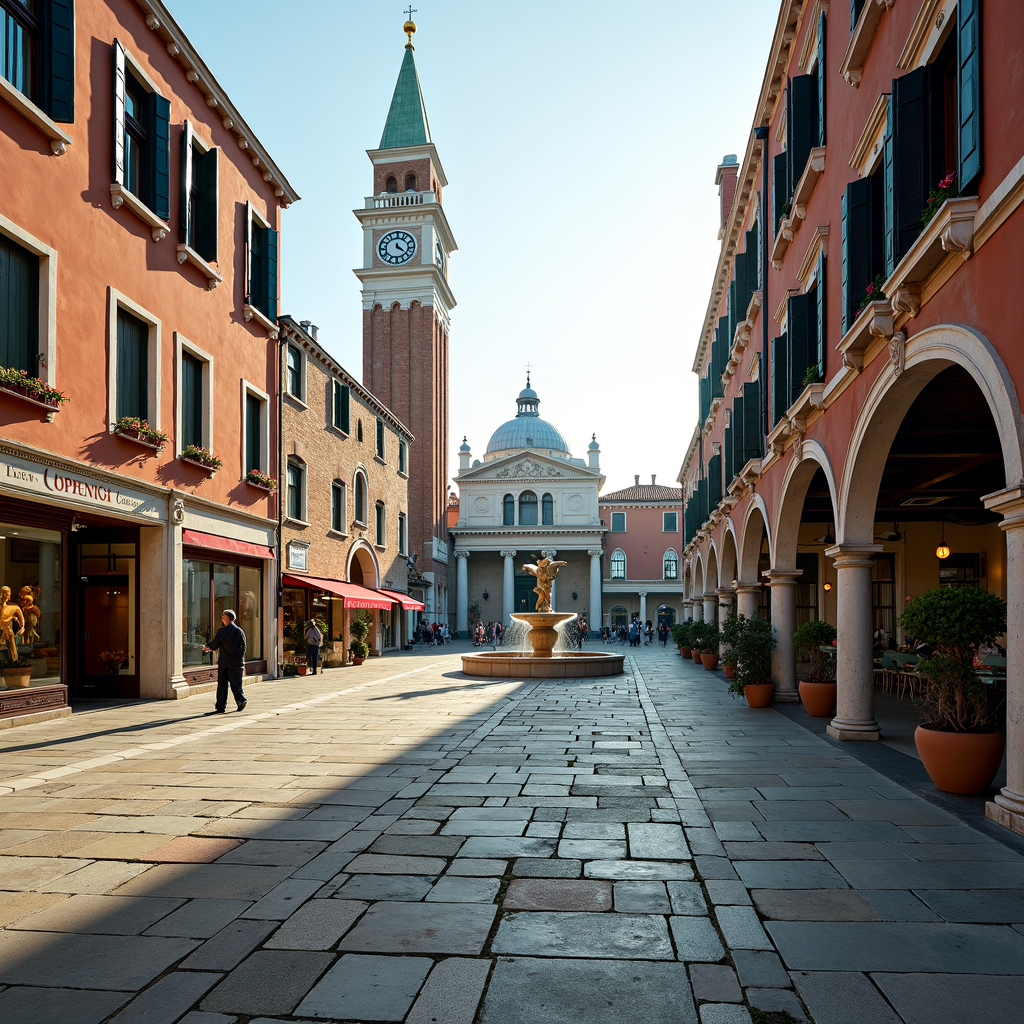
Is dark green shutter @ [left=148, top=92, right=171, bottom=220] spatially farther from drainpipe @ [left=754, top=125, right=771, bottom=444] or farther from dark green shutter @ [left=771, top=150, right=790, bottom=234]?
drainpipe @ [left=754, top=125, right=771, bottom=444]

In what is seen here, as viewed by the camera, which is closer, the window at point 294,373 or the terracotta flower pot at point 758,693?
the terracotta flower pot at point 758,693

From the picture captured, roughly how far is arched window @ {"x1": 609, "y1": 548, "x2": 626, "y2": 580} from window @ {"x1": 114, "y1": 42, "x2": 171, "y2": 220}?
50.9 meters

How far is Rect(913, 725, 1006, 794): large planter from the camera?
7.07 meters

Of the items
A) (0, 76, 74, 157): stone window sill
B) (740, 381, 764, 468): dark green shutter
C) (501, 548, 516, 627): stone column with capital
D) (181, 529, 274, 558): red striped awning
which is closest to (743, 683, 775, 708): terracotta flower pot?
(740, 381, 764, 468): dark green shutter

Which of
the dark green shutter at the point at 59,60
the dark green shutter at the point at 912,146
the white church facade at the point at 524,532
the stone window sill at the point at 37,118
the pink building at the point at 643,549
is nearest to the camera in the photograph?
the dark green shutter at the point at 912,146

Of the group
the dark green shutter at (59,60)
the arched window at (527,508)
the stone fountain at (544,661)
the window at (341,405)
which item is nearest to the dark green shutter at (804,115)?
the dark green shutter at (59,60)

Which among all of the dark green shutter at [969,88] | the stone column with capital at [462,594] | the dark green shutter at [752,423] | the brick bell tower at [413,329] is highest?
the brick bell tower at [413,329]

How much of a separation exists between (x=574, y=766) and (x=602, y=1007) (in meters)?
5.19

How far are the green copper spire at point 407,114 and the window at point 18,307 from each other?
157 ft

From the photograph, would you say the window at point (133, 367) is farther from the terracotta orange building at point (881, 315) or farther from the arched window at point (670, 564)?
the arched window at point (670, 564)

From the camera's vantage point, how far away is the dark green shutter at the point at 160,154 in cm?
1442

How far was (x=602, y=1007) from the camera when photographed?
352 cm

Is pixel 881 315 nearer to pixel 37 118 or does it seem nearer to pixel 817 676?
pixel 817 676

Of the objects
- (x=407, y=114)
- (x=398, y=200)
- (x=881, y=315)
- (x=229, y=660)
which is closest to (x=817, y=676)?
(x=881, y=315)
